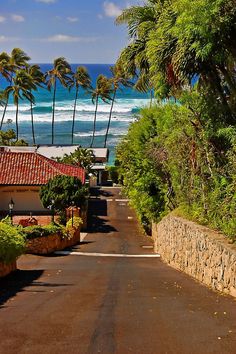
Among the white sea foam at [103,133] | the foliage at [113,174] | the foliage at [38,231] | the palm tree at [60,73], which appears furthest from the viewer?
the white sea foam at [103,133]

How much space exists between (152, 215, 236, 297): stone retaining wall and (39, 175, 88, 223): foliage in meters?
13.6

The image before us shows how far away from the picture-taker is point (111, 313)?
9523 mm

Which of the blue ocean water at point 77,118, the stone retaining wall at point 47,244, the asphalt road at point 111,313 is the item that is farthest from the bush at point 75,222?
the blue ocean water at point 77,118

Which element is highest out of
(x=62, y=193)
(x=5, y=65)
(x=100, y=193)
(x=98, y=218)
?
(x=5, y=65)

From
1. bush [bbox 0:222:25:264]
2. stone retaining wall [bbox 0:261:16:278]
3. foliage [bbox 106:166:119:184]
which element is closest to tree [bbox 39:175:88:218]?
stone retaining wall [bbox 0:261:16:278]

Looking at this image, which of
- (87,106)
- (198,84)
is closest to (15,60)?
(198,84)

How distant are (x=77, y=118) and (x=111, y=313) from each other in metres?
107

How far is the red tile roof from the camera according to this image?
1459 inches

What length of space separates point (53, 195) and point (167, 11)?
19.2m

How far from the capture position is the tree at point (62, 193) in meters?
33.1

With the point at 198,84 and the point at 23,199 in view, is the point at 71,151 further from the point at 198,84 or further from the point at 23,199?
the point at 198,84

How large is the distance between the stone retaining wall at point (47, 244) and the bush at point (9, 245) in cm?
699

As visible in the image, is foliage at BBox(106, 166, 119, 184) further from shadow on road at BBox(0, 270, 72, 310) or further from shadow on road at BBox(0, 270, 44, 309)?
shadow on road at BBox(0, 270, 72, 310)

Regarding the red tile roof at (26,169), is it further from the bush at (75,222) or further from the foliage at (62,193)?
the bush at (75,222)
